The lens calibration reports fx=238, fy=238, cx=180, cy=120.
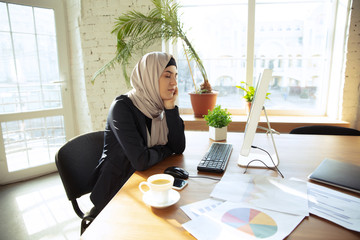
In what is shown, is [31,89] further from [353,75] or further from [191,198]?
[353,75]

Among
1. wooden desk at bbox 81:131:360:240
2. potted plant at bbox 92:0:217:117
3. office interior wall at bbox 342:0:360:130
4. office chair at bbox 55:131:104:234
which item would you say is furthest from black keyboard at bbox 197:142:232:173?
office interior wall at bbox 342:0:360:130

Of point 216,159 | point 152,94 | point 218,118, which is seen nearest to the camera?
point 216,159

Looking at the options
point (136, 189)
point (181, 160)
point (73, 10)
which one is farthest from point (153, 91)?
point (73, 10)

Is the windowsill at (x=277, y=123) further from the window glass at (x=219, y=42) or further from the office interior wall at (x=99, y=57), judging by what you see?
the window glass at (x=219, y=42)

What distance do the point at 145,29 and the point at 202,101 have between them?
3.32 feet

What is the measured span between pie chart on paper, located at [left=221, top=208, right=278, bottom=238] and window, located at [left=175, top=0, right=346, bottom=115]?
2.40m

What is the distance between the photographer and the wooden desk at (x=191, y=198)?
2.27ft

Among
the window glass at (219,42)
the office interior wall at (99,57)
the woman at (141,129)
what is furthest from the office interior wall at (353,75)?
the woman at (141,129)

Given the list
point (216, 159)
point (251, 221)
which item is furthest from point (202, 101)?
point (251, 221)

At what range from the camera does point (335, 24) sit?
284cm

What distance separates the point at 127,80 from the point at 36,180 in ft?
5.21

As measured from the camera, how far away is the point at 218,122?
1644 millimetres

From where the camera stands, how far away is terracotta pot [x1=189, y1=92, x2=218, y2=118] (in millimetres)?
2756

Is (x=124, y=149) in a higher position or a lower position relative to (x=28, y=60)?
lower
